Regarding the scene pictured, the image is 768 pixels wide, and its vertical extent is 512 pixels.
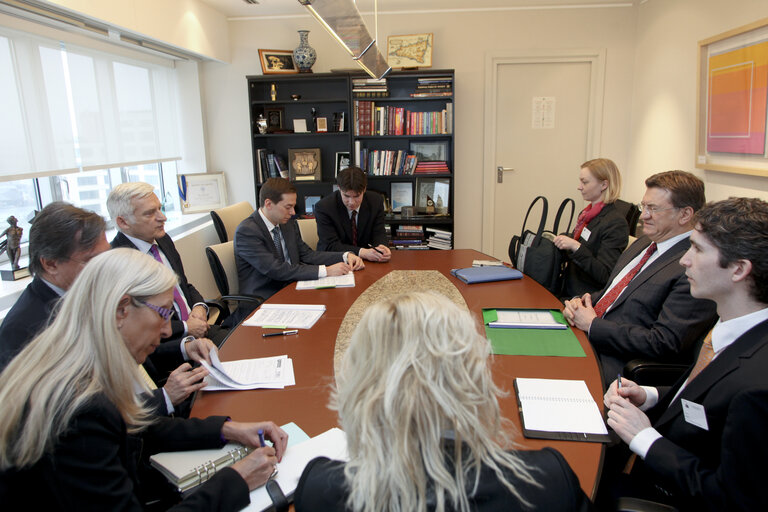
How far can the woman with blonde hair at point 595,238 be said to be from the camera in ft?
10.1

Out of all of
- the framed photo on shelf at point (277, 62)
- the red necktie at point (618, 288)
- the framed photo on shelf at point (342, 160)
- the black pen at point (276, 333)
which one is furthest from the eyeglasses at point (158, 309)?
the framed photo on shelf at point (277, 62)

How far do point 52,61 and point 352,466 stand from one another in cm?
346

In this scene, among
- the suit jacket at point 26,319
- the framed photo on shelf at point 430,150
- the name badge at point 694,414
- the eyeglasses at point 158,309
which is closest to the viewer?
the eyeglasses at point 158,309

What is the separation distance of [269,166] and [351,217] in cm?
170

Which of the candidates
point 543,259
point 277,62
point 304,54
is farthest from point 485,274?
point 277,62

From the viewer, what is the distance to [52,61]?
3.24 meters

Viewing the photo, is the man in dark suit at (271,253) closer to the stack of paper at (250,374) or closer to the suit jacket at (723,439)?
the stack of paper at (250,374)

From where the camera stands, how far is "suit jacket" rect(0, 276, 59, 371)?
64.6 inches

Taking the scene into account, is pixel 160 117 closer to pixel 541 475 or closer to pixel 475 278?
pixel 475 278

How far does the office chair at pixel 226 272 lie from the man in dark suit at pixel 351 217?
0.74m

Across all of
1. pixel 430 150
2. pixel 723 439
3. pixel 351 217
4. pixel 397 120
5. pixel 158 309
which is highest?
pixel 397 120

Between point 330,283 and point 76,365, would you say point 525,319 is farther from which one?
point 76,365

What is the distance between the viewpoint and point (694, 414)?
1.43 meters

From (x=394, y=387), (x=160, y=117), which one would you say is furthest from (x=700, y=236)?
(x=160, y=117)
